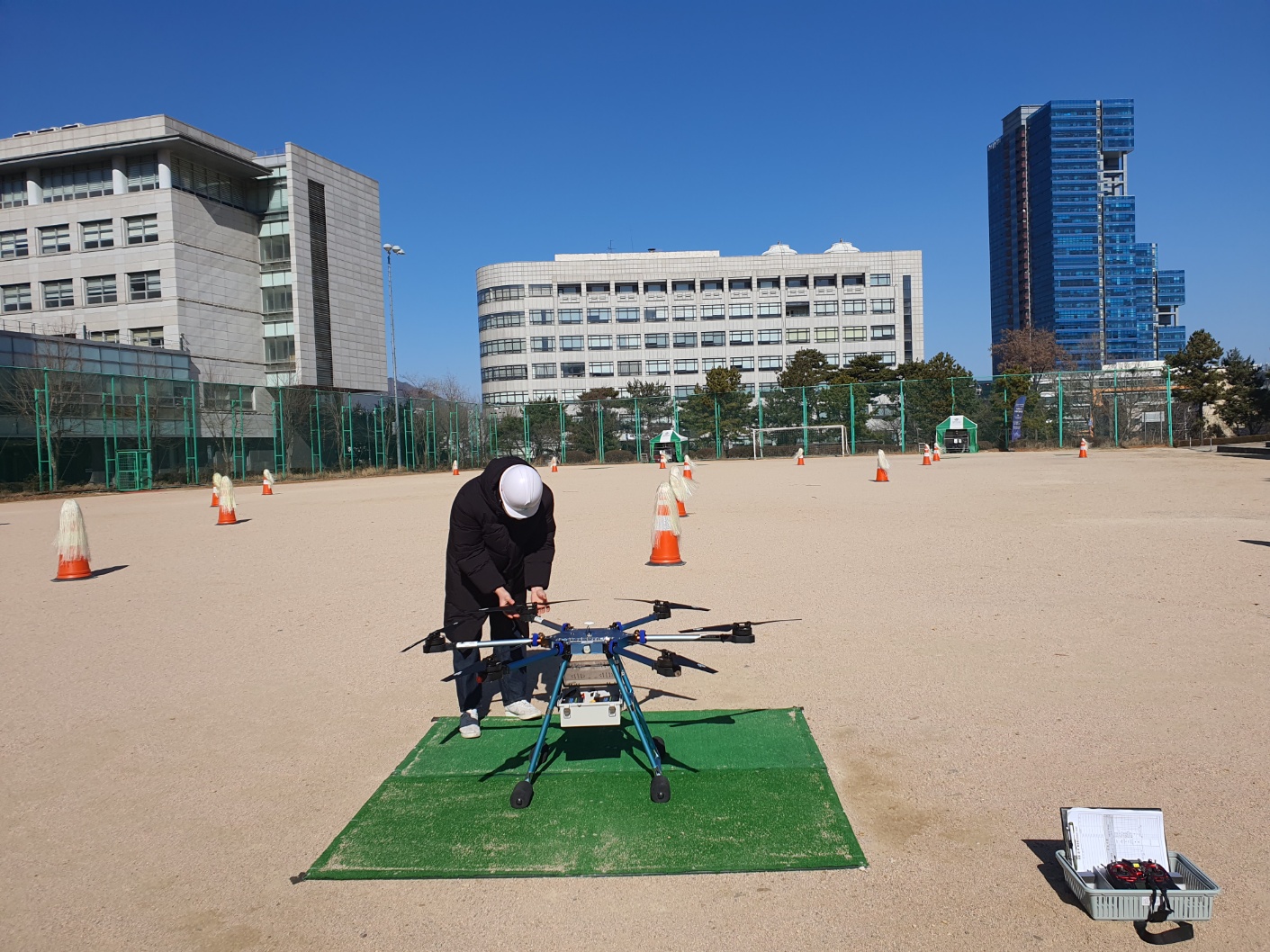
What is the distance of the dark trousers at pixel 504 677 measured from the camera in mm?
4668

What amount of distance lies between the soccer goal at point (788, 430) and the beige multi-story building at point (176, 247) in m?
31.3

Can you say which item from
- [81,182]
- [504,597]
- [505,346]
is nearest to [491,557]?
[504,597]

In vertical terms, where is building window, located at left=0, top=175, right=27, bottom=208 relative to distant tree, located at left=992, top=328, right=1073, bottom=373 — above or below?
above

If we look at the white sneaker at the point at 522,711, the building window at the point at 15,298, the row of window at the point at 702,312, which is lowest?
the white sneaker at the point at 522,711

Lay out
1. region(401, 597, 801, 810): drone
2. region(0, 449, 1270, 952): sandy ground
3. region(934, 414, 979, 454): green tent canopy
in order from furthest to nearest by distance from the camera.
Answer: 1. region(934, 414, 979, 454): green tent canopy
2. region(401, 597, 801, 810): drone
3. region(0, 449, 1270, 952): sandy ground

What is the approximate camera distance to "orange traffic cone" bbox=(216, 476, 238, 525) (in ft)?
56.3

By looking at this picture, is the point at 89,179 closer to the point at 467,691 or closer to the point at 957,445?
the point at 957,445

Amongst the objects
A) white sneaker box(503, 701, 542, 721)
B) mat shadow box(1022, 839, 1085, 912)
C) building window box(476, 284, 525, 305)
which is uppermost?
building window box(476, 284, 525, 305)

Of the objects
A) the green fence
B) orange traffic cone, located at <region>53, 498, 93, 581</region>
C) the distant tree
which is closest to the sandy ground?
orange traffic cone, located at <region>53, 498, 93, 581</region>

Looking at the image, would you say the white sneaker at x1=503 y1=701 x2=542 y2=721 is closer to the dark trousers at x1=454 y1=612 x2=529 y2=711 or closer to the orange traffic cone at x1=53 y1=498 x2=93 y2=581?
the dark trousers at x1=454 y1=612 x2=529 y2=711

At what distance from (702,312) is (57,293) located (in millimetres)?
60240

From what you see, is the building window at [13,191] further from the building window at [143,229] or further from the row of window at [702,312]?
the row of window at [702,312]

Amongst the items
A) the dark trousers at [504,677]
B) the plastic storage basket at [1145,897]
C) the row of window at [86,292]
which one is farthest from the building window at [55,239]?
the plastic storage basket at [1145,897]

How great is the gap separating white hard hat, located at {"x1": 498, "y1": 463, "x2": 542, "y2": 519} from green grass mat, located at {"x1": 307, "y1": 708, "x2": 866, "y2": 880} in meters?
1.30
